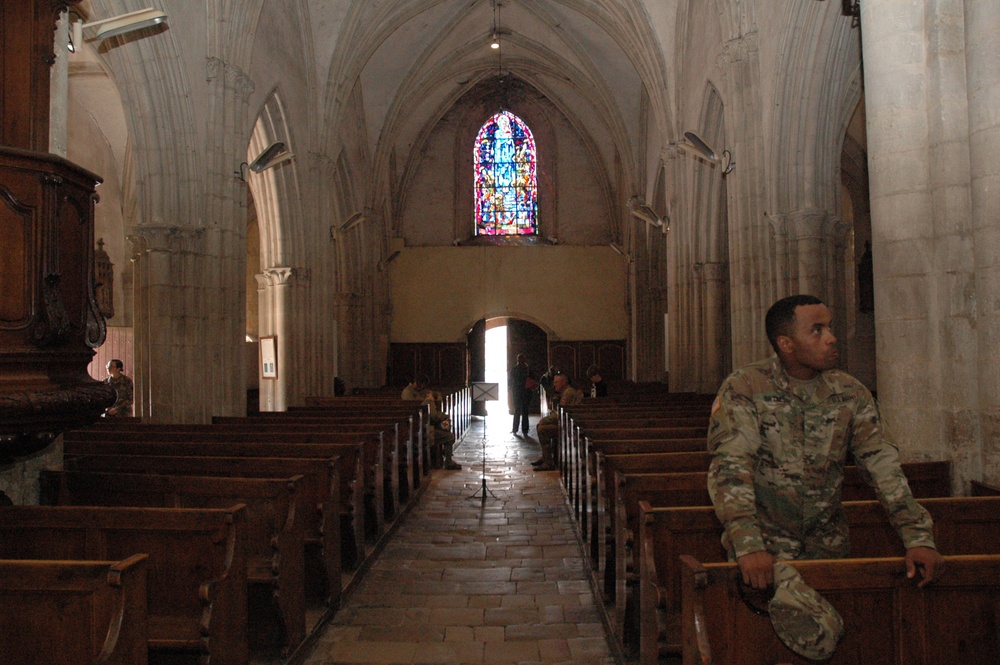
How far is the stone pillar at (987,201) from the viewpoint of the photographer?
4297 mm

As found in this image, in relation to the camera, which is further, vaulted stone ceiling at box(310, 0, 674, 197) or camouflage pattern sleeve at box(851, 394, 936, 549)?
vaulted stone ceiling at box(310, 0, 674, 197)

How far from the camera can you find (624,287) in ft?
78.7

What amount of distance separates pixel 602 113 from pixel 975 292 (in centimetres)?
1905

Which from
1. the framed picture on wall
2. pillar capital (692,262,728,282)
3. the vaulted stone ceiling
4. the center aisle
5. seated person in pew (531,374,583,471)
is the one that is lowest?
the center aisle

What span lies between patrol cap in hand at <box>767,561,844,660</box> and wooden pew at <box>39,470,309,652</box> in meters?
2.76

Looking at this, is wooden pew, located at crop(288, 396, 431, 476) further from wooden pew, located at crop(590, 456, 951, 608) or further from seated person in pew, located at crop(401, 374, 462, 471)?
wooden pew, located at crop(590, 456, 951, 608)

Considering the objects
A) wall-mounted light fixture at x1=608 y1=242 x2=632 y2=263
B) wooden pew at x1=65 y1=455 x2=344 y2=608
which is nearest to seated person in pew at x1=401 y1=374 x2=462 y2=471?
wooden pew at x1=65 y1=455 x2=344 y2=608

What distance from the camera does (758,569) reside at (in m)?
2.34

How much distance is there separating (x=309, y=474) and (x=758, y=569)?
337 cm

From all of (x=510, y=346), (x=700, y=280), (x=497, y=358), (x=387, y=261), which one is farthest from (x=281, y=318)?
(x=497, y=358)

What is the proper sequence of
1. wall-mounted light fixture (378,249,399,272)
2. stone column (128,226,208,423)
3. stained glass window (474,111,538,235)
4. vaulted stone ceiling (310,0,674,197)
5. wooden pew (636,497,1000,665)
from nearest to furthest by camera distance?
1. wooden pew (636,497,1000,665)
2. stone column (128,226,208,423)
3. vaulted stone ceiling (310,0,674,197)
4. wall-mounted light fixture (378,249,399,272)
5. stained glass window (474,111,538,235)

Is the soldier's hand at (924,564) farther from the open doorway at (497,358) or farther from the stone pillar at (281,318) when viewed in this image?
the open doorway at (497,358)

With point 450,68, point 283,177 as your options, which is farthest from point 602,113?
point 283,177

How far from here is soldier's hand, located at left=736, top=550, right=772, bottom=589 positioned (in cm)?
234
